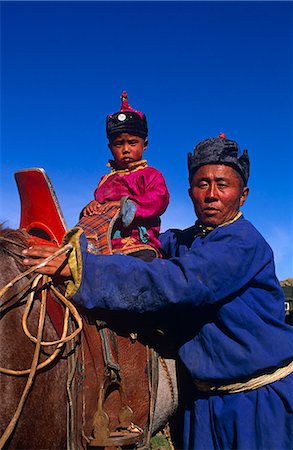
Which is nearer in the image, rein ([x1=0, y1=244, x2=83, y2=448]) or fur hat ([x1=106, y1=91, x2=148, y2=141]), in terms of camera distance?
rein ([x1=0, y1=244, x2=83, y2=448])

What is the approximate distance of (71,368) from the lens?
2.17 metres

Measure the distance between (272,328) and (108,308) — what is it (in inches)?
35.5

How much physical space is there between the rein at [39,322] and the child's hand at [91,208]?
2.38 feet

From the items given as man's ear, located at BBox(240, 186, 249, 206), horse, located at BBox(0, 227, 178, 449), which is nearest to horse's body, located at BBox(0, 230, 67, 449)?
horse, located at BBox(0, 227, 178, 449)

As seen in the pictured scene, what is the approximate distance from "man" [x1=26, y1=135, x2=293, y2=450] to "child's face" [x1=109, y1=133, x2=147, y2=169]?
0.87m

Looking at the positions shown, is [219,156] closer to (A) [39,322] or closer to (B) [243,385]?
(B) [243,385]

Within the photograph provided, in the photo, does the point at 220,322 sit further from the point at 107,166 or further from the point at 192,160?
the point at 107,166

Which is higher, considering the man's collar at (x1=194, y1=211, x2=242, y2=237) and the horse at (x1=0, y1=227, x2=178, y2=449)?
the man's collar at (x1=194, y1=211, x2=242, y2=237)

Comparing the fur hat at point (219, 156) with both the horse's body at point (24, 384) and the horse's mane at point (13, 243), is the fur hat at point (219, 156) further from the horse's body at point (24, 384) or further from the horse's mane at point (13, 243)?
the horse's body at point (24, 384)

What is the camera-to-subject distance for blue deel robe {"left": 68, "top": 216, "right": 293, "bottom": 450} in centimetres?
216

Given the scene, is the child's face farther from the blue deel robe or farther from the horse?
the horse

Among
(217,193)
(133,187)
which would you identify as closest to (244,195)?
(217,193)

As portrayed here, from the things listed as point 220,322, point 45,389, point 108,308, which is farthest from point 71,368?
point 220,322

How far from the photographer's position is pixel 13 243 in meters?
2.29
